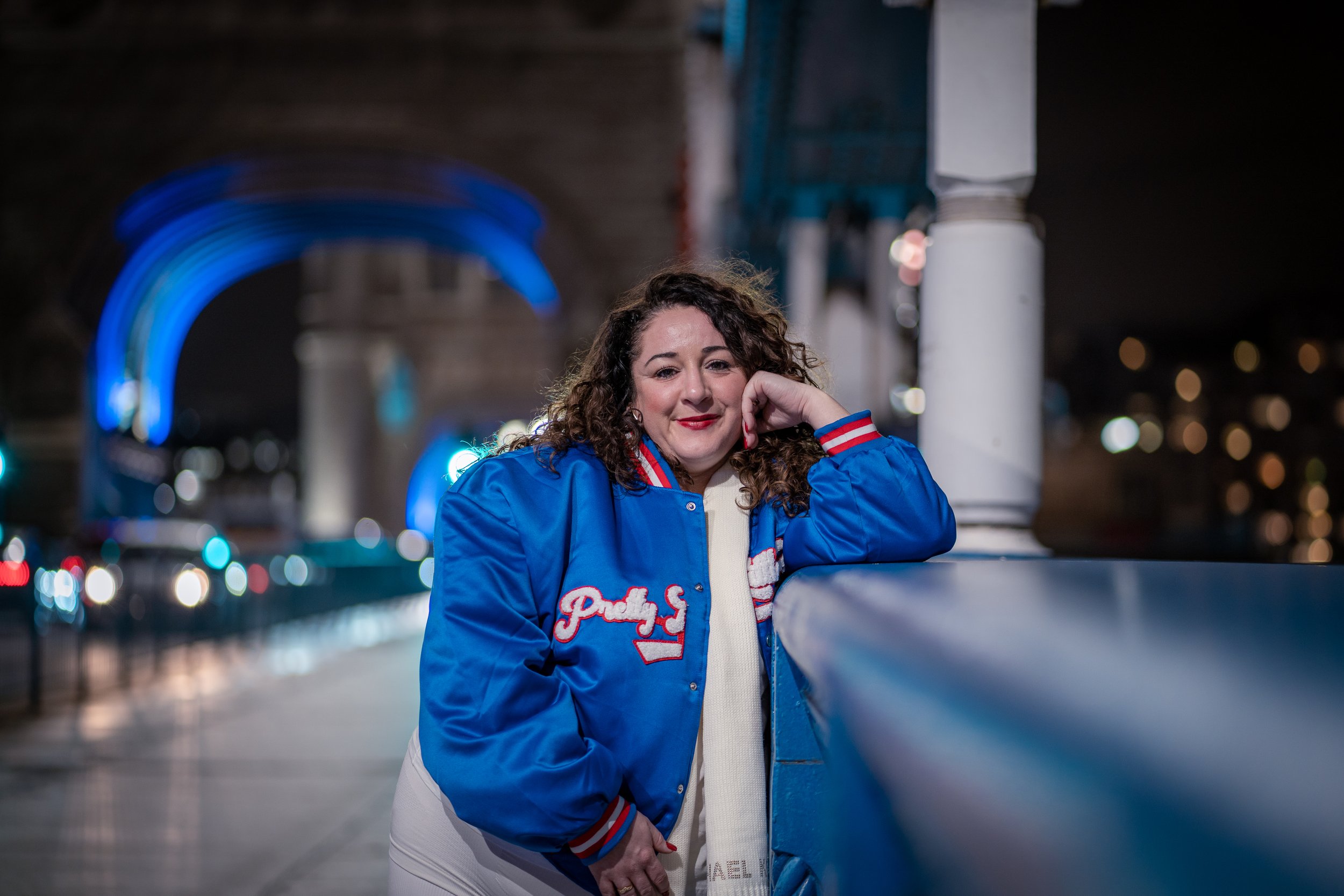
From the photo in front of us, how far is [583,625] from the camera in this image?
1848 mm

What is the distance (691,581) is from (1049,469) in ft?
181

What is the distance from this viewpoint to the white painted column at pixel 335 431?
29.6 m

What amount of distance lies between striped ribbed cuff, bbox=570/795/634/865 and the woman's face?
0.72 meters

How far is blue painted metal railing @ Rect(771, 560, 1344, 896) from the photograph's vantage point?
64 centimetres

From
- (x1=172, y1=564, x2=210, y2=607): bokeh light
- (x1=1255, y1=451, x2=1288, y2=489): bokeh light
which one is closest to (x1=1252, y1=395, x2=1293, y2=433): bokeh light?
(x1=1255, y1=451, x2=1288, y2=489): bokeh light

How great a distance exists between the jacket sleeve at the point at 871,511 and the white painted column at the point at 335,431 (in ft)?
94.1

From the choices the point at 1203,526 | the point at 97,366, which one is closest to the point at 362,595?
the point at 97,366

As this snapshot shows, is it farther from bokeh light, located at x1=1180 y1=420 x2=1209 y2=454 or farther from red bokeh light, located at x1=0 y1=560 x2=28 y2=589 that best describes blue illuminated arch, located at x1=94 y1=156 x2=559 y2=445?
bokeh light, located at x1=1180 y1=420 x2=1209 y2=454

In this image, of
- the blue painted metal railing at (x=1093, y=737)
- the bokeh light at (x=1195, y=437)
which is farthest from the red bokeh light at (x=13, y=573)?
the bokeh light at (x=1195, y=437)

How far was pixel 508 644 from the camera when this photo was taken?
5.74ft

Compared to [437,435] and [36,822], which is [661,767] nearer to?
[36,822]

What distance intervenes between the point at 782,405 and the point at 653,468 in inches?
13.4

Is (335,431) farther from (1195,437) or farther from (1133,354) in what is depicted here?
(1133,354)

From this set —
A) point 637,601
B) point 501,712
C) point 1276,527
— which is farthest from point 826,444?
point 1276,527
